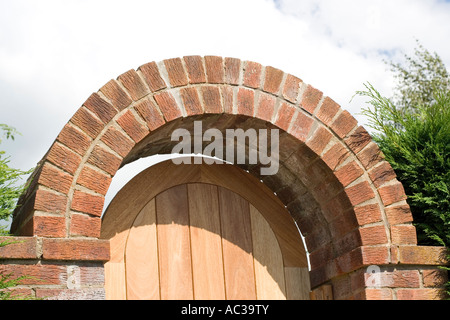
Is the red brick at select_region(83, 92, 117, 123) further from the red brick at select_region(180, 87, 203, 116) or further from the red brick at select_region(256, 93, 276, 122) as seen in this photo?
the red brick at select_region(256, 93, 276, 122)

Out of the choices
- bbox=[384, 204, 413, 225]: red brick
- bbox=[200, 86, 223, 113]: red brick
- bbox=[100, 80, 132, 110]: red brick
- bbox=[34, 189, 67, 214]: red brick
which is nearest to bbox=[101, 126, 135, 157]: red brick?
bbox=[100, 80, 132, 110]: red brick

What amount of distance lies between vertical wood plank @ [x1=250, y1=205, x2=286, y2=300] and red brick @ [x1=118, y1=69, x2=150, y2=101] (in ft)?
3.56

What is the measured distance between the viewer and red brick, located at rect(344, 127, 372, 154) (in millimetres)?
3682

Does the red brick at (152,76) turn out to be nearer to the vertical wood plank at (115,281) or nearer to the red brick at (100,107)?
the red brick at (100,107)

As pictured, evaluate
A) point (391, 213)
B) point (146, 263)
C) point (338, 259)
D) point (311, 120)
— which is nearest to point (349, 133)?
point (311, 120)

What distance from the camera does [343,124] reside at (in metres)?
3.70

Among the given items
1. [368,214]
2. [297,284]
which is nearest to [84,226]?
[297,284]

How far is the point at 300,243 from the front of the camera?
4.00 m

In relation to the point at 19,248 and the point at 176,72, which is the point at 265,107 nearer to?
the point at 176,72

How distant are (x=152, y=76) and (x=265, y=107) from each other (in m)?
0.67

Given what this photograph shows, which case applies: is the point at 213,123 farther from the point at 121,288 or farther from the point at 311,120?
the point at 121,288

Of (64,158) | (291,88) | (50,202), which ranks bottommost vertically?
(50,202)

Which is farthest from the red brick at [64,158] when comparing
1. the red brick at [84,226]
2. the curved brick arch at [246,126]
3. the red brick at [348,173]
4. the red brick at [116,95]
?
the red brick at [348,173]
